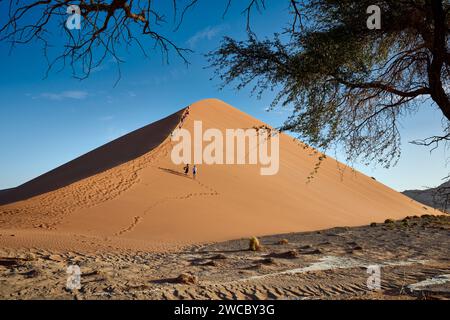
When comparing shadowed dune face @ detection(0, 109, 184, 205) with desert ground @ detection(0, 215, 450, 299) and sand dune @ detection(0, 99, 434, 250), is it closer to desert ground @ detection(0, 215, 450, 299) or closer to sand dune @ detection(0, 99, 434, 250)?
sand dune @ detection(0, 99, 434, 250)

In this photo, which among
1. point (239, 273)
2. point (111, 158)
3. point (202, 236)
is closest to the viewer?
point (239, 273)

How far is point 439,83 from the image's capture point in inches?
217

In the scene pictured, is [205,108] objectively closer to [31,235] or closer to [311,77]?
[31,235]

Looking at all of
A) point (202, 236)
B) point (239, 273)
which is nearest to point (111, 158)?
point (202, 236)

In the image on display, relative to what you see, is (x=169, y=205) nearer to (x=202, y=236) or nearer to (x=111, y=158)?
(x=202, y=236)

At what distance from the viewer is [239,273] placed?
652 centimetres

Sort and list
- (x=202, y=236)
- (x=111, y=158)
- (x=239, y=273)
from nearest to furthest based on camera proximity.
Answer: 1. (x=239, y=273)
2. (x=202, y=236)
3. (x=111, y=158)

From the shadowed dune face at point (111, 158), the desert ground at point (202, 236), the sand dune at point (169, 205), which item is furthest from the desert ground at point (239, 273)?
the shadowed dune face at point (111, 158)

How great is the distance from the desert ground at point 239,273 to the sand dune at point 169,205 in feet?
6.34

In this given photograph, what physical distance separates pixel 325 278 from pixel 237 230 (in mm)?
9586

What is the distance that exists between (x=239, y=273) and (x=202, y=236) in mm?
7399

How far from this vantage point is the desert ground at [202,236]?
5605 mm

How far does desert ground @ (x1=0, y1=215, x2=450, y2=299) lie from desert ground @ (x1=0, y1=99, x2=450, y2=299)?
24 mm
